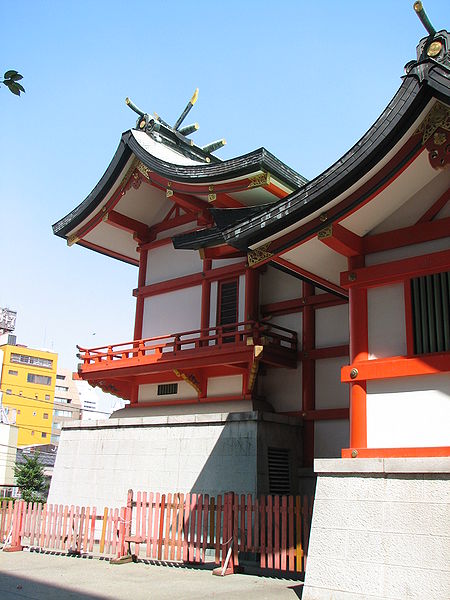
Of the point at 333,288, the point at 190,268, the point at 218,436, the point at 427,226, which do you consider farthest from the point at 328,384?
the point at 427,226

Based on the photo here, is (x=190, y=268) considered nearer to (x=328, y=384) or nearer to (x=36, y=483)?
(x=328, y=384)

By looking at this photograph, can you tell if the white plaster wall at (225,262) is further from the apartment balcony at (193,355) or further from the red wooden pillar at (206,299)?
the apartment balcony at (193,355)

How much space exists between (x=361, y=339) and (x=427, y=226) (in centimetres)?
199

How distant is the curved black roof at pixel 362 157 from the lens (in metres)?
8.27

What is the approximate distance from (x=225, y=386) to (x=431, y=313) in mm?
9412

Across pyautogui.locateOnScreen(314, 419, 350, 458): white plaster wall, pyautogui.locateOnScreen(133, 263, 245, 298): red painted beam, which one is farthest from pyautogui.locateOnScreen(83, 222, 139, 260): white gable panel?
pyautogui.locateOnScreen(314, 419, 350, 458): white plaster wall

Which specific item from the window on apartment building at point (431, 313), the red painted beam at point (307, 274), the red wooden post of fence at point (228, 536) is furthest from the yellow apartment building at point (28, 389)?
the window on apartment building at point (431, 313)

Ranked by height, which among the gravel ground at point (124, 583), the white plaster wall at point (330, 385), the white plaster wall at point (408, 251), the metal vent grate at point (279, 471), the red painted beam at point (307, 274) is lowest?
the gravel ground at point (124, 583)

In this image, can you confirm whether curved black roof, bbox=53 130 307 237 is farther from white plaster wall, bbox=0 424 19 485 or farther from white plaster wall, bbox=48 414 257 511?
white plaster wall, bbox=0 424 19 485

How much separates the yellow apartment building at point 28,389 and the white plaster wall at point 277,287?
231 feet

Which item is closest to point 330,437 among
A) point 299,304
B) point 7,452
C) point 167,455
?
point 299,304

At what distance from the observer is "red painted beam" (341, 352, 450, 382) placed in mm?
8625

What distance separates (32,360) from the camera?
8556 centimetres

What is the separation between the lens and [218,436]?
15758 mm
